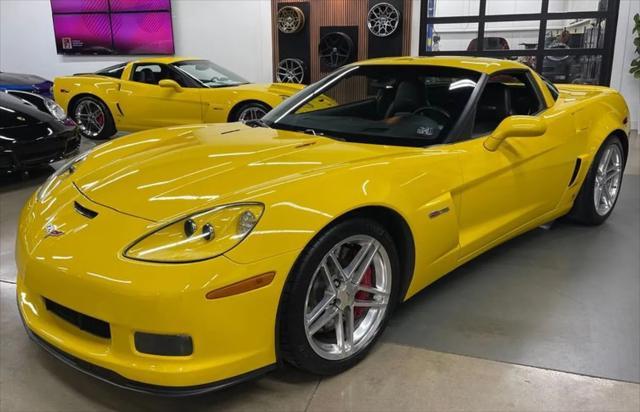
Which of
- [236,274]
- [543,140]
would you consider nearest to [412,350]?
[236,274]

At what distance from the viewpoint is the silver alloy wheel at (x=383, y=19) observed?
925 cm

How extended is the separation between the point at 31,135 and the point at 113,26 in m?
7.33

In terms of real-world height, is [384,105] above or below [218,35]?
below

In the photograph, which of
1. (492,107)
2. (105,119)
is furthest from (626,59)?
(105,119)

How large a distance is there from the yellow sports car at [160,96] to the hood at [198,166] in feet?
13.0

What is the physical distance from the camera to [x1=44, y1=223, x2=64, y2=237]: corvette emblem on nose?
70.5 inches

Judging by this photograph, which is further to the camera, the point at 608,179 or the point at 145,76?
the point at 145,76

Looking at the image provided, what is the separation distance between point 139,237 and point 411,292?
1.15 metres

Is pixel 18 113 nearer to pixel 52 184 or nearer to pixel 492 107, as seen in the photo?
pixel 52 184

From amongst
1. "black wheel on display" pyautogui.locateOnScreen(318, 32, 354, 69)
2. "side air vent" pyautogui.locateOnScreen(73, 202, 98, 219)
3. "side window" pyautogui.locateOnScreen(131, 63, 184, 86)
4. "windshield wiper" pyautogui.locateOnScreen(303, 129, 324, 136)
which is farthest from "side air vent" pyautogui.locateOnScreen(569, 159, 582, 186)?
"black wheel on display" pyautogui.locateOnScreen(318, 32, 354, 69)

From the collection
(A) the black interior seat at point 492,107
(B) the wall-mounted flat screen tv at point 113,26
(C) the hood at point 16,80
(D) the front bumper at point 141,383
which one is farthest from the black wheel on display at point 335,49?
(D) the front bumper at point 141,383

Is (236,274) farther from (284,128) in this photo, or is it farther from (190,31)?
(190,31)

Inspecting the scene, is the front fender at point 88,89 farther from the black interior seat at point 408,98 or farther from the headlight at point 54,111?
the black interior seat at point 408,98

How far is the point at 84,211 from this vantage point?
6.13 feet
